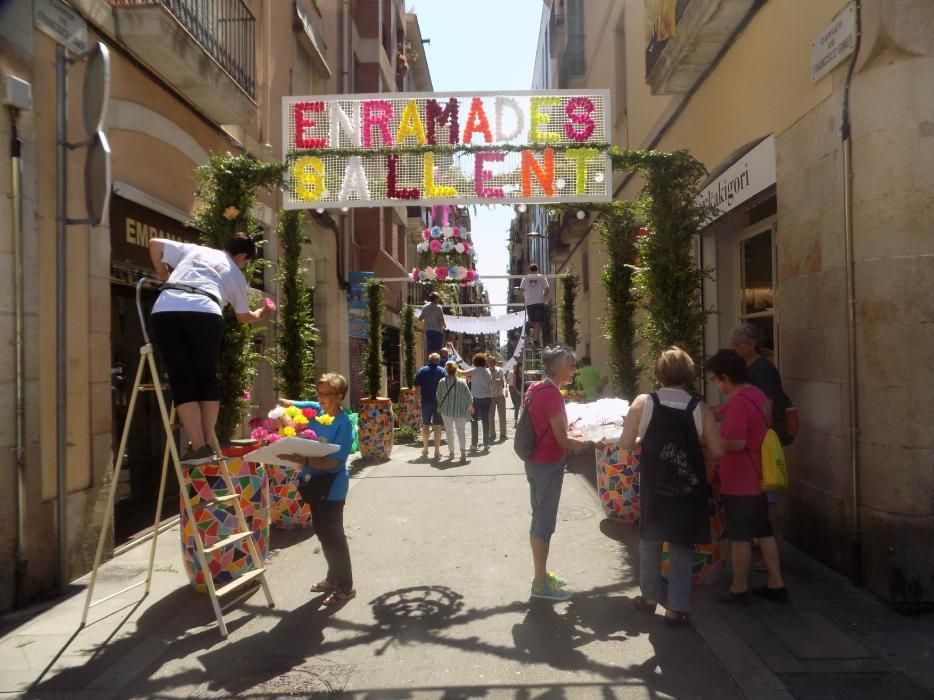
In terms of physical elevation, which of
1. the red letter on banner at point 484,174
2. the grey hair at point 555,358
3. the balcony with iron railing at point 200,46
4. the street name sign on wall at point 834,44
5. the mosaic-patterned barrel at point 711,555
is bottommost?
the mosaic-patterned barrel at point 711,555

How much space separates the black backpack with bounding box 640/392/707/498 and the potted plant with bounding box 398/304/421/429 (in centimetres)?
1187

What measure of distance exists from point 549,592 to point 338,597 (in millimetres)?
1417

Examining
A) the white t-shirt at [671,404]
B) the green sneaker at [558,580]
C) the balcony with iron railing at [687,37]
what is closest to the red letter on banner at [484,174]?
the balcony with iron railing at [687,37]

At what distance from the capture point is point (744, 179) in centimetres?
693

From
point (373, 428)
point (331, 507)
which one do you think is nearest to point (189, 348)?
point (331, 507)

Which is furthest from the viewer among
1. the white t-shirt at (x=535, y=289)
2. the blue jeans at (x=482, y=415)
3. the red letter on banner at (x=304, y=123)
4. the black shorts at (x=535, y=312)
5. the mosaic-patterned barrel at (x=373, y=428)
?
the black shorts at (x=535, y=312)

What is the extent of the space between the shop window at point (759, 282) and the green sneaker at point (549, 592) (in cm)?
370

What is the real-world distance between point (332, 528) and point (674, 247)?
12.4ft

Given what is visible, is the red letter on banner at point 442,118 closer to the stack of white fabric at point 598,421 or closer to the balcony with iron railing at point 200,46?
the balcony with iron railing at point 200,46

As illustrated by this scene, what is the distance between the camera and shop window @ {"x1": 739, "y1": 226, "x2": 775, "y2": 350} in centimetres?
712

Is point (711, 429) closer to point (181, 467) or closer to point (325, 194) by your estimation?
point (181, 467)

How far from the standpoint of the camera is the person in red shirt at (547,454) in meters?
4.62

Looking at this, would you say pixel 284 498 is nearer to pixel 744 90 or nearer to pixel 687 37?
pixel 744 90

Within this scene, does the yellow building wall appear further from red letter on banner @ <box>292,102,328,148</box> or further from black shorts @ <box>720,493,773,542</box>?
red letter on banner @ <box>292,102,328,148</box>
